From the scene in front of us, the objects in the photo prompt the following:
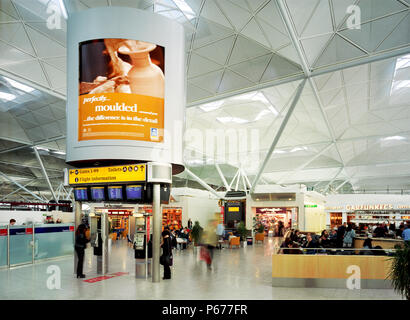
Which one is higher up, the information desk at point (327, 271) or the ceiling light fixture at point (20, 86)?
the ceiling light fixture at point (20, 86)

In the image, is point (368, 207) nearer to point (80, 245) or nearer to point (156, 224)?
point (156, 224)

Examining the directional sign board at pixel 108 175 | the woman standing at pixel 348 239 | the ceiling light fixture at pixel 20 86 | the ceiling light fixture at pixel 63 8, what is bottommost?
the woman standing at pixel 348 239

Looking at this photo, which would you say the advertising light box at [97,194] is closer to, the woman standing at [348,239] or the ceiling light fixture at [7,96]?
the woman standing at [348,239]

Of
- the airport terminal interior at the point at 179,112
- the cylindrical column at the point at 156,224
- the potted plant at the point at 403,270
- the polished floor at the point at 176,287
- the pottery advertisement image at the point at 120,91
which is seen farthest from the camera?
the cylindrical column at the point at 156,224

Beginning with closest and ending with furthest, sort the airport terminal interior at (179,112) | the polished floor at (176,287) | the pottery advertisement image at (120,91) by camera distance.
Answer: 1. the polished floor at (176,287)
2. the airport terminal interior at (179,112)
3. the pottery advertisement image at (120,91)

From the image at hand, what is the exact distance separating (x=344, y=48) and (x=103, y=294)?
46.5 feet

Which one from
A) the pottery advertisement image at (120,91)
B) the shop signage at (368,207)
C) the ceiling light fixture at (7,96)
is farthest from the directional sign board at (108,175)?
the shop signage at (368,207)

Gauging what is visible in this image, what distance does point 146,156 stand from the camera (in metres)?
11.0

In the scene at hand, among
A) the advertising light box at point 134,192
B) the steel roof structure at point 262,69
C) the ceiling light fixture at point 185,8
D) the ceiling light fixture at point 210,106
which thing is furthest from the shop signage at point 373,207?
the advertising light box at point 134,192

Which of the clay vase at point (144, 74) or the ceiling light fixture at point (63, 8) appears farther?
the ceiling light fixture at point (63, 8)

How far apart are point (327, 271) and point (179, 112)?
6.61 m

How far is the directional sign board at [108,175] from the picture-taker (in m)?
10.9

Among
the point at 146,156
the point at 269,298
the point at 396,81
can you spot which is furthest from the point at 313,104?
the point at 269,298

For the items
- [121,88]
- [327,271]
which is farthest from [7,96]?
[327,271]
